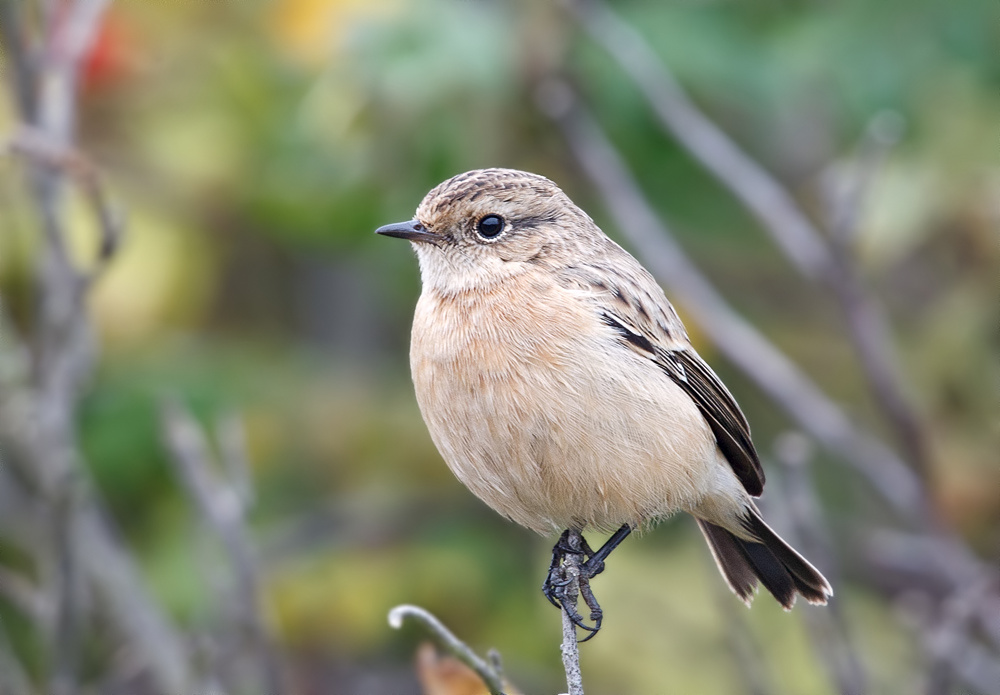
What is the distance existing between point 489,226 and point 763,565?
1.68 m

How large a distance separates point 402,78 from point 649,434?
91.1 inches

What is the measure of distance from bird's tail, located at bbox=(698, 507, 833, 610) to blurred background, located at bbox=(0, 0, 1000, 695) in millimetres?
146

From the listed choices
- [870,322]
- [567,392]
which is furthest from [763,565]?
[870,322]

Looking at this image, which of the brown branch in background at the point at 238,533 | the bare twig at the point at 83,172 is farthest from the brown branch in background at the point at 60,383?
the brown branch in background at the point at 238,533

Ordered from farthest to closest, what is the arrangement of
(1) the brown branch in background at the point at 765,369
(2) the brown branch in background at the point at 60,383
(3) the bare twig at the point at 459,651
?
(1) the brown branch in background at the point at 765,369, (2) the brown branch in background at the point at 60,383, (3) the bare twig at the point at 459,651

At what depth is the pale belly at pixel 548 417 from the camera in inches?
143

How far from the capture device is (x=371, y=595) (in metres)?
6.03

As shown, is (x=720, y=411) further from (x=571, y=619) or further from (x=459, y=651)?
(x=459, y=651)

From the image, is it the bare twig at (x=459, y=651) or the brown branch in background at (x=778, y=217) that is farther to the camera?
the brown branch in background at (x=778, y=217)

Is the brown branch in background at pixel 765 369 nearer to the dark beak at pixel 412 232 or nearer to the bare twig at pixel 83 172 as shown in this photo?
the dark beak at pixel 412 232

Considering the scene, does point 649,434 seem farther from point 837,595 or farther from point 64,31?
point 64,31

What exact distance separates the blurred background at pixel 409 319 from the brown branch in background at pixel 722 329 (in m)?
0.03

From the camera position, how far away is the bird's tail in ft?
13.9

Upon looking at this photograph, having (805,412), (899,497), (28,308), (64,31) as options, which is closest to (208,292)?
(28,308)
